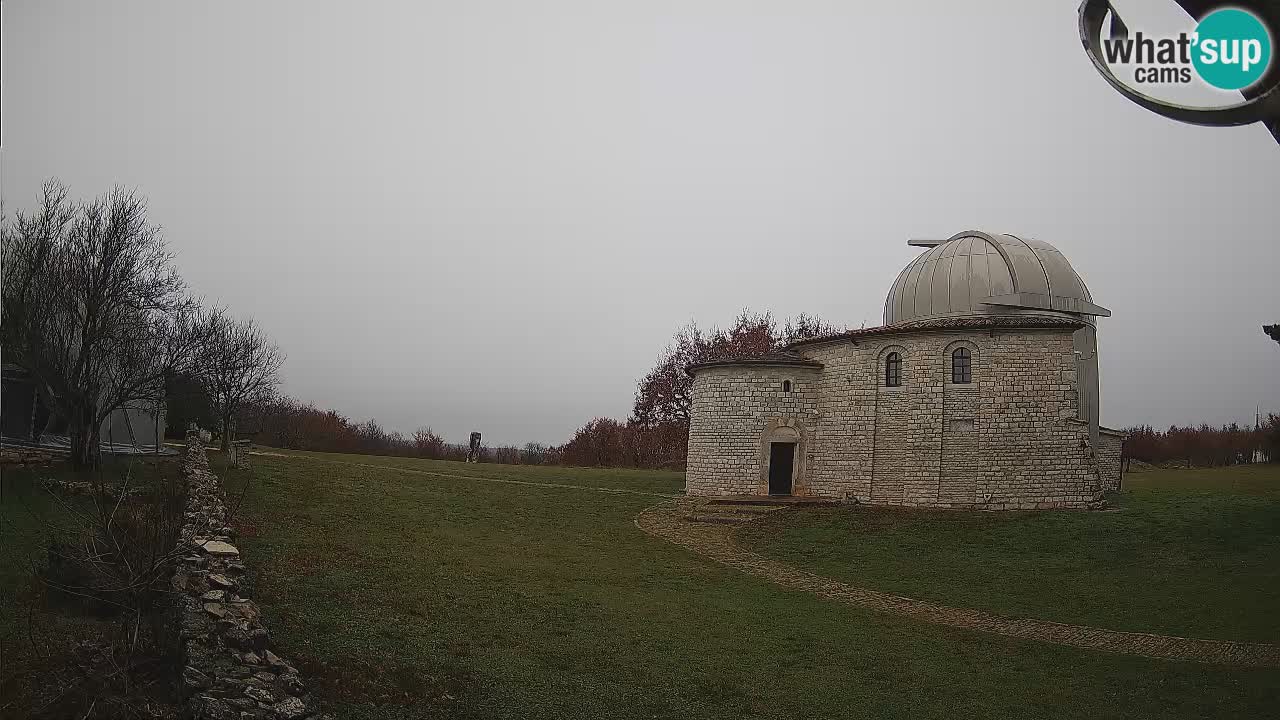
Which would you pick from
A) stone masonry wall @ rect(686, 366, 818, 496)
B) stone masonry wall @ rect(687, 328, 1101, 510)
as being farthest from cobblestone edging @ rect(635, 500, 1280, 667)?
stone masonry wall @ rect(687, 328, 1101, 510)

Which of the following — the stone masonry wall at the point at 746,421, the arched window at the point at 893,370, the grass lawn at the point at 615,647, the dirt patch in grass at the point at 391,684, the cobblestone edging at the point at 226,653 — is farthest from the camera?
the stone masonry wall at the point at 746,421

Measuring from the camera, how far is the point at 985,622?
40.6 ft

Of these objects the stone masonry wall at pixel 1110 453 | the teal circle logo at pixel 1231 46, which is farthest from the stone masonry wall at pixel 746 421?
the teal circle logo at pixel 1231 46

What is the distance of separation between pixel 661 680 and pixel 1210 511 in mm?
16554

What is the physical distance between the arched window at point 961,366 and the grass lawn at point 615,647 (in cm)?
744

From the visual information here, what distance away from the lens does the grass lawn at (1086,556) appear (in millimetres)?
12570

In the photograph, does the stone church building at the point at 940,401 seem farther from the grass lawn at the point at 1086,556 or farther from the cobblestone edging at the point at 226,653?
the cobblestone edging at the point at 226,653

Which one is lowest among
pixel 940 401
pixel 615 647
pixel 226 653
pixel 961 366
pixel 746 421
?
pixel 615 647

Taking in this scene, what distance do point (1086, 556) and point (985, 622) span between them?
5.62 meters

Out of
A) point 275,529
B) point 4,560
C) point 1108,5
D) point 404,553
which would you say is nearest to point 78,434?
point 275,529

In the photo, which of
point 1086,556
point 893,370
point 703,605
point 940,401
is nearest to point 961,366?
point 940,401

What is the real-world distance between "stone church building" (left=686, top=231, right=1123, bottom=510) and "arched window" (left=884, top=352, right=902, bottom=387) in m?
0.04

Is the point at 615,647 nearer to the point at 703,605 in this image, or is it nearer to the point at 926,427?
the point at 703,605

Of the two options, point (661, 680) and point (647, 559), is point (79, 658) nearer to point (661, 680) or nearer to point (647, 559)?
point (661, 680)
